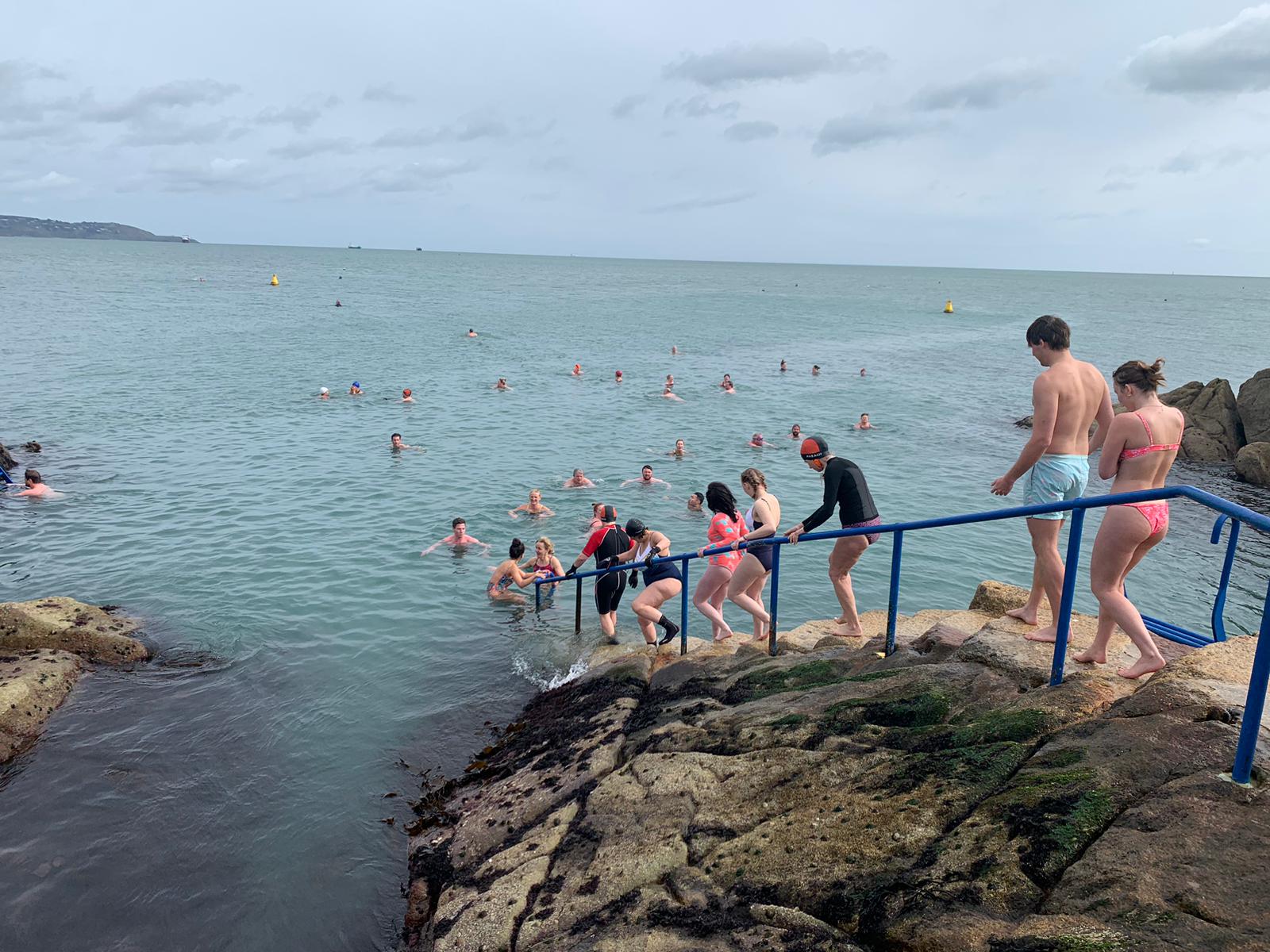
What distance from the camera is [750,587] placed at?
9.27 m

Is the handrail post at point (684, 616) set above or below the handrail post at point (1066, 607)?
below

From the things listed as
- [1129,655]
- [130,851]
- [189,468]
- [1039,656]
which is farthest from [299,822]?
[189,468]

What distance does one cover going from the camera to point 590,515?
18.1m

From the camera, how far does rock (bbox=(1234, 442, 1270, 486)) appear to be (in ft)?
73.4

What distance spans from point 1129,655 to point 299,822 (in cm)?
732

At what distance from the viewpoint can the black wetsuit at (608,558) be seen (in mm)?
10422

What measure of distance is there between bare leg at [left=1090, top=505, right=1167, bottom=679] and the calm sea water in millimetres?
5717

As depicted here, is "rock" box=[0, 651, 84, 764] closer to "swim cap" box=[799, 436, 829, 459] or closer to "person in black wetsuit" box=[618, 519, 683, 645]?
"person in black wetsuit" box=[618, 519, 683, 645]

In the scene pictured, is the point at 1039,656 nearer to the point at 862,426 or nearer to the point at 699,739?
the point at 699,739

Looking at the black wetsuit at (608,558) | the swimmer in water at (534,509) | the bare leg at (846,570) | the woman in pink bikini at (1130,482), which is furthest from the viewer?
the swimmer in water at (534,509)

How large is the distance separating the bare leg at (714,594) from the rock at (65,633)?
Result: 24.8 ft

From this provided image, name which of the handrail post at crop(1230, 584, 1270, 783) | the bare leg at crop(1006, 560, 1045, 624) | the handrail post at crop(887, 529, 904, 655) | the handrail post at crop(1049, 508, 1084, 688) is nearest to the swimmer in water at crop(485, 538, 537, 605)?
the handrail post at crop(887, 529, 904, 655)

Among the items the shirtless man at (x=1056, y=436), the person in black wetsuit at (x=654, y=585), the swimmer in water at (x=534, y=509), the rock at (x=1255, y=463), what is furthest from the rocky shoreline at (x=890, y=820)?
the rock at (x=1255, y=463)

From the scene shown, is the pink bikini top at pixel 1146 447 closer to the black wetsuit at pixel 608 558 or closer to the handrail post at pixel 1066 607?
the handrail post at pixel 1066 607
